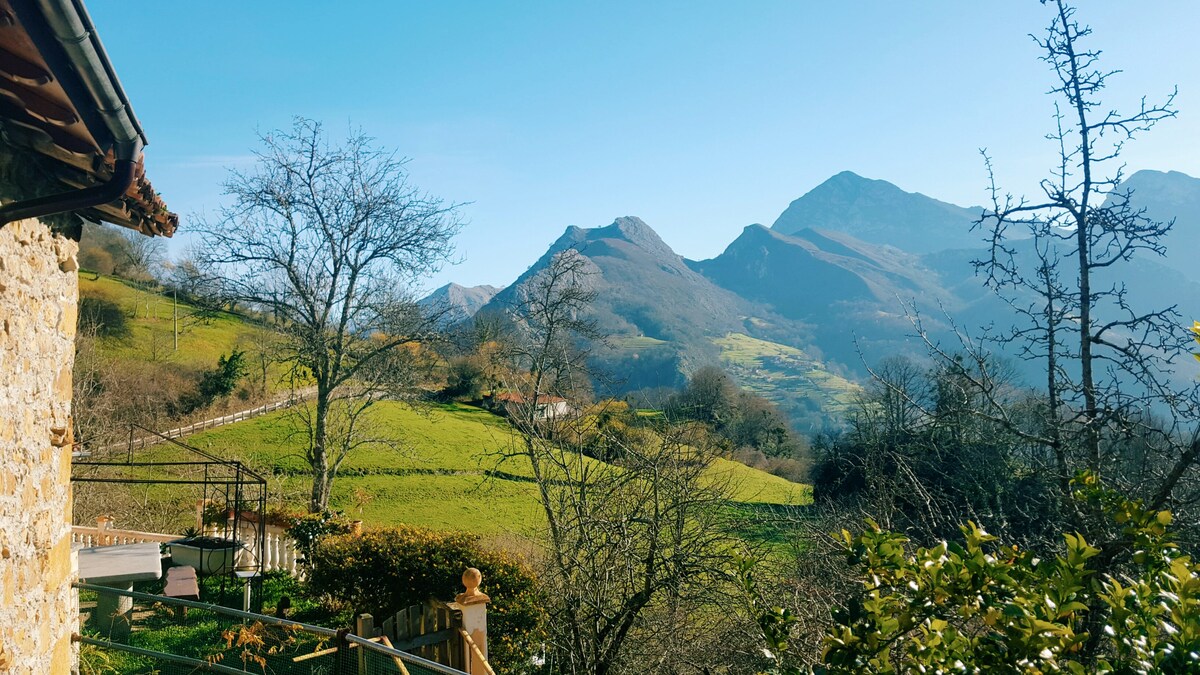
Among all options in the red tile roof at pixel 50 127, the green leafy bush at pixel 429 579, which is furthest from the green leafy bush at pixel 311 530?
the red tile roof at pixel 50 127

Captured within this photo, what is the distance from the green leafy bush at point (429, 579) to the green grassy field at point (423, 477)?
940cm

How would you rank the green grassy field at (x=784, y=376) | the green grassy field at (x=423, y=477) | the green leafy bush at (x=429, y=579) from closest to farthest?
the green leafy bush at (x=429, y=579) → the green grassy field at (x=423, y=477) → the green grassy field at (x=784, y=376)

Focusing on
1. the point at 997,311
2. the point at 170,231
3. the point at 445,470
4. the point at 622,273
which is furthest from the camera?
the point at 622,273

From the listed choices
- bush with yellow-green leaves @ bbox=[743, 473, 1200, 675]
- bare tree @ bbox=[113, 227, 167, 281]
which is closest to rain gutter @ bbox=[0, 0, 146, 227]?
bush with yellow-green leaves @ bbox=[743, 473, 1200, 675]

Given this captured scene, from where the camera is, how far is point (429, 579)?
9.63 meters

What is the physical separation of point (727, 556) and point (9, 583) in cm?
576

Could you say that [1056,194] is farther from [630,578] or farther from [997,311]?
[997,311]

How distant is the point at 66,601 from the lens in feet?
13.3

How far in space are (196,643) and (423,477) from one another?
1930cm

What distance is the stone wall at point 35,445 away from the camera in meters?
3.33

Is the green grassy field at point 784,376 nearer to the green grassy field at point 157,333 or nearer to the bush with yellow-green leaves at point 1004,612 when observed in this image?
the green grassy field at point 157,333

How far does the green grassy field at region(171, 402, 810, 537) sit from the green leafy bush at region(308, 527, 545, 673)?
370 inches

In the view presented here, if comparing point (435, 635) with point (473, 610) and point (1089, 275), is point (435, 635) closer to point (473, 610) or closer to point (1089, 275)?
point (473, 610)

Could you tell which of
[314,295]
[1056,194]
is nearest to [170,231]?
[1056,194]
